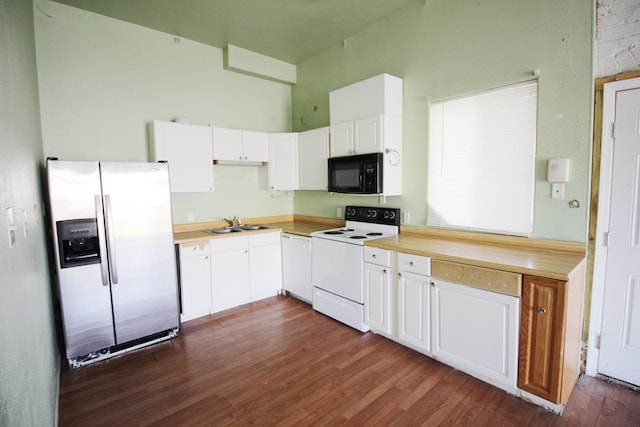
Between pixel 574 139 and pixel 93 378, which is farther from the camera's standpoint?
pixel 93 378

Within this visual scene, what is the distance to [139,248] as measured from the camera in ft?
9.16

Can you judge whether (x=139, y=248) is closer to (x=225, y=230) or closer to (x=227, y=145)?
(x=225, y=230)

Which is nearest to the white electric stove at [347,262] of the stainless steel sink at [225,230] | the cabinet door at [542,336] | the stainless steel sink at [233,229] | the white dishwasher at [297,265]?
the white dishwasher at [297,265]

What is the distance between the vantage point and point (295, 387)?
7.37ft

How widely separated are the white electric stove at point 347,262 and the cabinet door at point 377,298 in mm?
69

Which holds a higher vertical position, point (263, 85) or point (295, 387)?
point (263, 85)

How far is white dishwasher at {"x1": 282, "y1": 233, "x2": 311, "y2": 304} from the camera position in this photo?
11.9ft

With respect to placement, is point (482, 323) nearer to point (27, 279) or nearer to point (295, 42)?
point (27, 279)

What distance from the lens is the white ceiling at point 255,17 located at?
119 inches

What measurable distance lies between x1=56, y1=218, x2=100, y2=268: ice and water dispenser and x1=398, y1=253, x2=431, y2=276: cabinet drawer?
2.57m

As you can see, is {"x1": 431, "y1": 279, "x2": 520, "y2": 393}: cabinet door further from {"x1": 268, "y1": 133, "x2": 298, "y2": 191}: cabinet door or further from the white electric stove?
{"x1": 268, "y1": 133, "x2": 298, "y2": 191}: cabinet door

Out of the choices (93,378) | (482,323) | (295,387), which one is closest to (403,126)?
(482,323)

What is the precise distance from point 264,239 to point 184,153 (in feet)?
4.41

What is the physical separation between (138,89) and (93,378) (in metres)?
2.86
